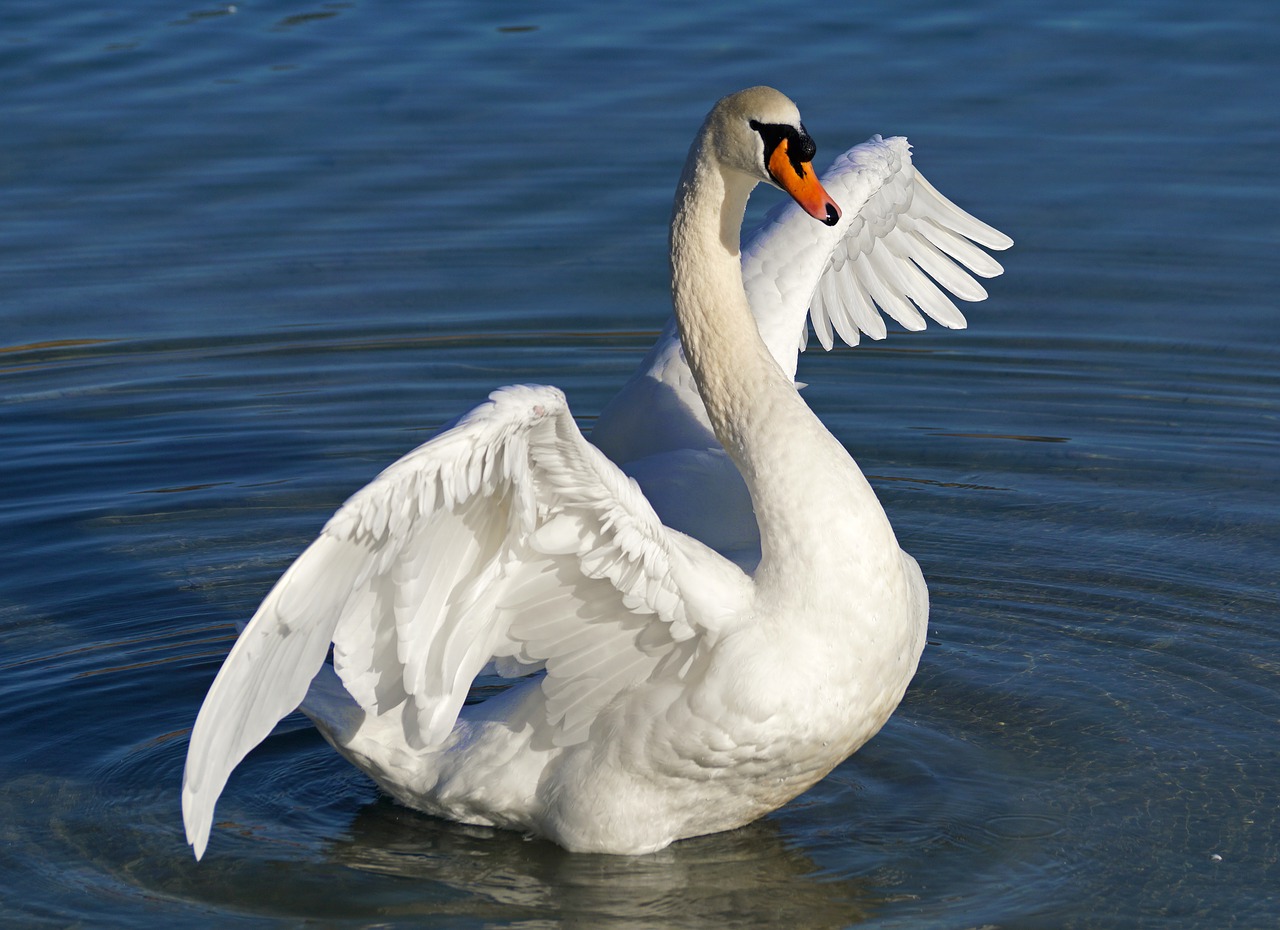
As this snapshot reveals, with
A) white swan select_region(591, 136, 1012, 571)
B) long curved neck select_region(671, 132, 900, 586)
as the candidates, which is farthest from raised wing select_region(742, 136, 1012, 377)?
long curved neck select_region(671, 132, 900, 586)

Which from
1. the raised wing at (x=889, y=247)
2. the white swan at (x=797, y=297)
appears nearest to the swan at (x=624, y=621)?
the white swan at (x=797, y=297)

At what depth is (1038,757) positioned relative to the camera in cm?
647

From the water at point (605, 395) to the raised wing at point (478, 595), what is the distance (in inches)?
26.5

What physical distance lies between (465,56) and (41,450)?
559 cm

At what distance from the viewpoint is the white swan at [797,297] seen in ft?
20.6

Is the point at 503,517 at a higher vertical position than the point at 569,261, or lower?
higher

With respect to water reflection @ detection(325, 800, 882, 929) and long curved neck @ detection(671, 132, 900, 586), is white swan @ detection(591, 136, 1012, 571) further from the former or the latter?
water reflection @ detection(325, 800, 882, 929)

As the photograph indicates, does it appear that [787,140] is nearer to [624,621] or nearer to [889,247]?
[624,621]

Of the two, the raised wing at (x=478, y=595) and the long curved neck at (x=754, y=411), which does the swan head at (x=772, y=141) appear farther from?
the raised wing at (x=478, y=595)

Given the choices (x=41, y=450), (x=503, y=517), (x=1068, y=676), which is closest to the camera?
(x=503, y=517)

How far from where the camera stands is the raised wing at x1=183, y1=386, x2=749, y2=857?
188 inches

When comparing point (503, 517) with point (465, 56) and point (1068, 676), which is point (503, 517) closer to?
point (1068, 676)

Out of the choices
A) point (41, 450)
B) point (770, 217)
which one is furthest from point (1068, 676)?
point (41, 450)

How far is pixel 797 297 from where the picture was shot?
23.2ft
